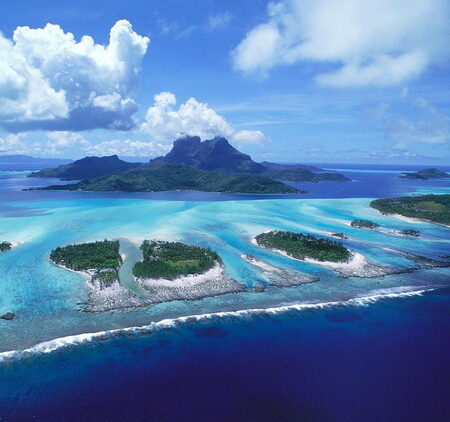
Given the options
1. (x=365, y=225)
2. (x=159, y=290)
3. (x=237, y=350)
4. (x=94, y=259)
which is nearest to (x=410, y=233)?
(x=365, y=225)

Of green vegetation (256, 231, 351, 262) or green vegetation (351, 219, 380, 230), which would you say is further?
green vegetation (351, 219, 380, 230)

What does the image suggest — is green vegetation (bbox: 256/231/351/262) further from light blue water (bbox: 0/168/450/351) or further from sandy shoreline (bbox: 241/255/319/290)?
sandy shoreline (bbox: 241/255/319/290)

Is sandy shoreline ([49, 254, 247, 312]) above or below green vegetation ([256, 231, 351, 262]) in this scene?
below

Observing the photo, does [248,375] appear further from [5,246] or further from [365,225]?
[365,225]

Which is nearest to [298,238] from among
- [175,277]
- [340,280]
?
[340,280]

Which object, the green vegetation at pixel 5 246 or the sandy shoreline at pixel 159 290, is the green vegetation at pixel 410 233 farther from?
the green vegetation at pixel 5 246

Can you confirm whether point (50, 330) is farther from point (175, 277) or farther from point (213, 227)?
point (213, 227)

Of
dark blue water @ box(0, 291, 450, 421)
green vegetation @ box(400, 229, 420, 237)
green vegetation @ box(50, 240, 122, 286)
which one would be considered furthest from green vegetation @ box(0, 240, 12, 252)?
green vegetation @ box(400, 229, 420, 237)
